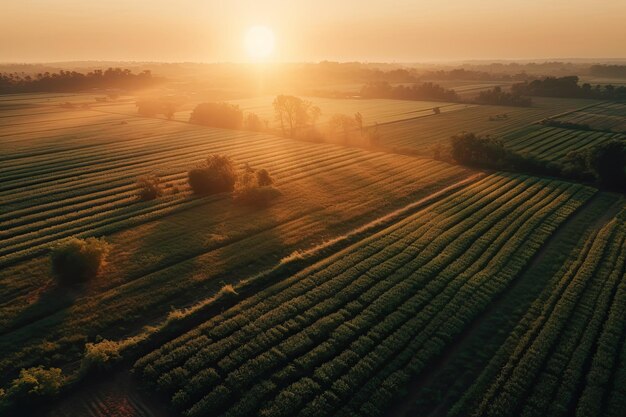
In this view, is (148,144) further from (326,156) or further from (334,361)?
(334,361)

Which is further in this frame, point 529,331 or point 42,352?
point 529,331

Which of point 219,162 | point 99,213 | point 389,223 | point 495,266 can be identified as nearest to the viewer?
point 495,266

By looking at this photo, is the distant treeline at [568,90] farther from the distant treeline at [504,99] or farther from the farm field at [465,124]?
the distant treeline at [504,99]

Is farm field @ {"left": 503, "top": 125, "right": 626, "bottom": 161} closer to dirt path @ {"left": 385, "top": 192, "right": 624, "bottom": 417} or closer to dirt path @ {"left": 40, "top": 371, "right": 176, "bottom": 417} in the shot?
dirt path @ {"left": 385, "top": 192, "right": 624, "bottom": 417}

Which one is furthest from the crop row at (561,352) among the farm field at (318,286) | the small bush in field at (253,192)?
the small bush in field at (253,192)

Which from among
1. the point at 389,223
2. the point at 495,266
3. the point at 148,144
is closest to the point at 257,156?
the point at 148,144

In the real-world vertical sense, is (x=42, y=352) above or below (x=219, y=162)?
below

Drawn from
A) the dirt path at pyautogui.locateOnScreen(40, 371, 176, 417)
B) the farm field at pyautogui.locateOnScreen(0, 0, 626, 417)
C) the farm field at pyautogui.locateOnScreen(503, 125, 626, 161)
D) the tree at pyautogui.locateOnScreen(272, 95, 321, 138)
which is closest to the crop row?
the farm field at pyautogui.locateOnScreen(0, 0, 626, 417)
